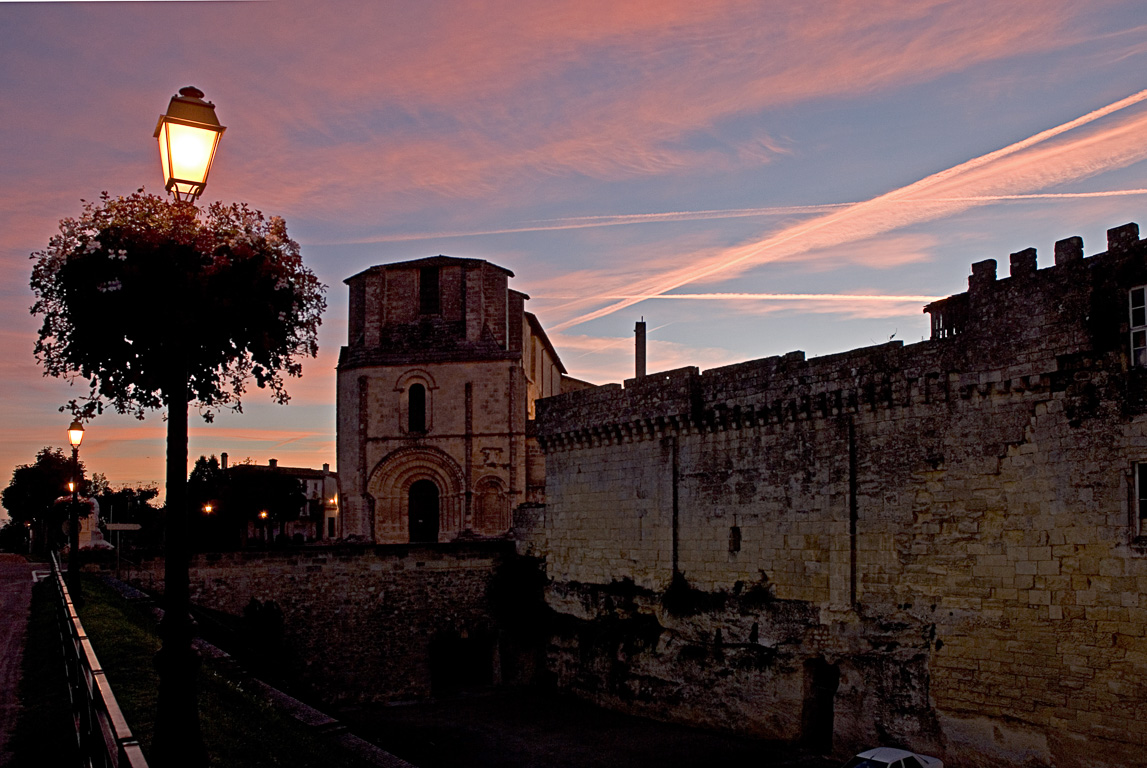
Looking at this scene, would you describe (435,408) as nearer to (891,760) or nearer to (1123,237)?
(891,760)

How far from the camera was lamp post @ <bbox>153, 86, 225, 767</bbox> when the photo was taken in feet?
18.5

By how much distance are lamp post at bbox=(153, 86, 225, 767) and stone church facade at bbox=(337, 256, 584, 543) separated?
2867cm

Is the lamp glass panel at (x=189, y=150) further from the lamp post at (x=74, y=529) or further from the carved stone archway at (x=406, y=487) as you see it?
the carved stone archway at (x=406, y=487)

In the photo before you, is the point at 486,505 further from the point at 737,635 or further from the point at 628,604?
the point at 737,635

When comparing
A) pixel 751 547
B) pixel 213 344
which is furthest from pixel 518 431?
pixel 213 344

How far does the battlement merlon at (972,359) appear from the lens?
13.6 meters

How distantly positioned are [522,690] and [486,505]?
34.3 feet

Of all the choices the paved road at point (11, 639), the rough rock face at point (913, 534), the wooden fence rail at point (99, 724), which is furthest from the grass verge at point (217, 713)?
the rough rock face at point (913, 534)

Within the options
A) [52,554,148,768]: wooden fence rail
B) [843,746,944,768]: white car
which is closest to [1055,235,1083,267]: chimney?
[843,746,944,768]: white car

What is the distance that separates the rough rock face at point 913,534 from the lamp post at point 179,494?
1234 centimetres

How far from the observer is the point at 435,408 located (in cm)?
3556

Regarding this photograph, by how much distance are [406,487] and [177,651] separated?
1202 inches

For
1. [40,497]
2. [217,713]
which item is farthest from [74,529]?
[40,497]

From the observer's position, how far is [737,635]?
64.6 feet
